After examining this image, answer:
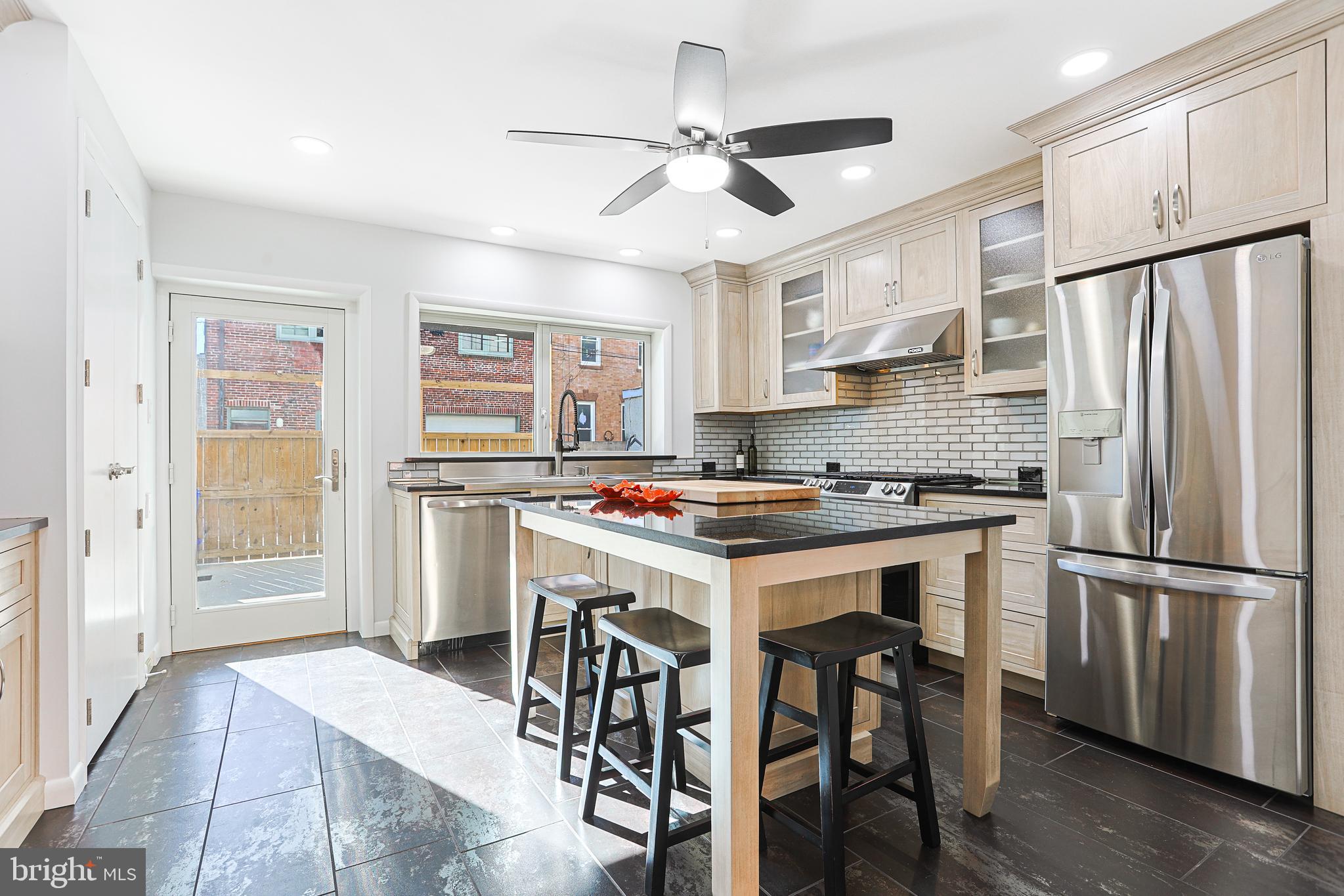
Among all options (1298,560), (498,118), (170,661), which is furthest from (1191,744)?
(170,661)

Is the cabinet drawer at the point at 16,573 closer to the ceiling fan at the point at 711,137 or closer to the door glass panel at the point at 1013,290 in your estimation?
the ceiling fan at the point at 711,137

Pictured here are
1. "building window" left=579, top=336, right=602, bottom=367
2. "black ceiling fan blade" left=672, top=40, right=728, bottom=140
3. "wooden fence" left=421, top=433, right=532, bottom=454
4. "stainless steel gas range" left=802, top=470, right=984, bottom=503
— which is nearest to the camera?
"black ceiling fan blade" left=672, top=40, right=728, bottom=140

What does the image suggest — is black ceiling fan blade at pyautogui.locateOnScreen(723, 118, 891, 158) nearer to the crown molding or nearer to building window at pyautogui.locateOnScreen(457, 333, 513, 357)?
the crown molding

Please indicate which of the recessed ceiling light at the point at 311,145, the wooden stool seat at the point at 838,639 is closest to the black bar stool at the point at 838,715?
the wooden stool seat at the point at 838,639

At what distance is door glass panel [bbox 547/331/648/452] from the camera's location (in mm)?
4891

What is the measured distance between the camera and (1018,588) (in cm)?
306

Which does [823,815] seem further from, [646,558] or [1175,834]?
[1175,834]

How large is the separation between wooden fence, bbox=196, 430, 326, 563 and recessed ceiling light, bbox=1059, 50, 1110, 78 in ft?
13.5

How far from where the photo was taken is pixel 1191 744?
2295mm

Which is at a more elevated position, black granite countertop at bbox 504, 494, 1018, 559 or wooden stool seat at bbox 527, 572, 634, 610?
black granite countertop at bbox 504, 494, 1018, 559

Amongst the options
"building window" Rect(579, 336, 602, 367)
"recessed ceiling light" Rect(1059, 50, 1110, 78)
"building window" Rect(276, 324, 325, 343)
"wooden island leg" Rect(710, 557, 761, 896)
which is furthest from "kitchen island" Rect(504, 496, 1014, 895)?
"building window" Rect(579, 336, 602, 367)

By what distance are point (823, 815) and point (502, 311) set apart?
Answer: 3743 millimetres

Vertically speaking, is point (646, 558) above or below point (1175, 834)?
above

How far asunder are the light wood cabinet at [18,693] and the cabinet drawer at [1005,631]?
3087 millimetres
